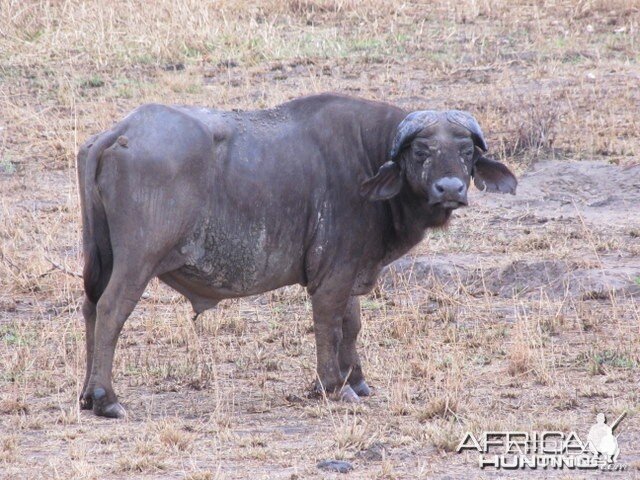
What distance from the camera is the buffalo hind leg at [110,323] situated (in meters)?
7.34

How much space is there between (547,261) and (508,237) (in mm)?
814

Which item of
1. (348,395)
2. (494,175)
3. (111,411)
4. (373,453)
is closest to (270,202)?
(348,395)

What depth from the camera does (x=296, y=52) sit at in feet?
51.2

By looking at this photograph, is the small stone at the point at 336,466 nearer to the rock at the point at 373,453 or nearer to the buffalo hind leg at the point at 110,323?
the rock at the point at 373,453

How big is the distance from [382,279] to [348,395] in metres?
2.48

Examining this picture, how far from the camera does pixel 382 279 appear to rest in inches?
401

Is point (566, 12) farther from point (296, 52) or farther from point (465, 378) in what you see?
point (465, 378)

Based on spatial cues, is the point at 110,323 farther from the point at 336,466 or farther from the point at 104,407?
the point at 336,466

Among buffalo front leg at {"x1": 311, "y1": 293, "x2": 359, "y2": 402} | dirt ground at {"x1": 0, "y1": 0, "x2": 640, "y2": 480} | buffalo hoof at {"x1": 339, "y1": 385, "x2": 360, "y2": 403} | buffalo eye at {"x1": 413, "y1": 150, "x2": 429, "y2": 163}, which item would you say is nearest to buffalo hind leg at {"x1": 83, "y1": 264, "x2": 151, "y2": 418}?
dirt ground at {"x1": 0, "y1": 0, "x2": 640, "y2": 480}

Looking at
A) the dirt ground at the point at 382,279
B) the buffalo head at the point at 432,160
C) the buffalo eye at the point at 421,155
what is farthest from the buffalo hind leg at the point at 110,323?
the buffalo eye at the point at 421,155

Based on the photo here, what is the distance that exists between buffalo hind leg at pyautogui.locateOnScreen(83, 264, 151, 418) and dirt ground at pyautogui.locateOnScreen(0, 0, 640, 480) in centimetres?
12

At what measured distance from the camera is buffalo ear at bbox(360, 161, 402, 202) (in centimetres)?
765

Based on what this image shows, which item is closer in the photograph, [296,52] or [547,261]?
[547,261]

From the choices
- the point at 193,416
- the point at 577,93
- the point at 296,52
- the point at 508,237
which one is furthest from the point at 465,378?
the point at 296,52
